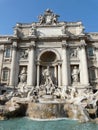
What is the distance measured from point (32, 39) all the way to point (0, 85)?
27.5ft

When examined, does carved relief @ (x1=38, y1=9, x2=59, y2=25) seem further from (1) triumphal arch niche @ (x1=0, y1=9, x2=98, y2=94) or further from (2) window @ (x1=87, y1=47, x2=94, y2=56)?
(2) window @ (x1=87, y1=47, x2=94, y2=56)

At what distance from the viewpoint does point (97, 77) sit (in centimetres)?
2423

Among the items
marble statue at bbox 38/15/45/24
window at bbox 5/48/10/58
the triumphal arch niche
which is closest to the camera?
the triumphal arch niche

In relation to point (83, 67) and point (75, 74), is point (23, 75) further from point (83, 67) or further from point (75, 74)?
point (83, 67)

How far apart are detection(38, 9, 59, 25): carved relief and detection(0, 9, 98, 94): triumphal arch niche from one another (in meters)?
0.17

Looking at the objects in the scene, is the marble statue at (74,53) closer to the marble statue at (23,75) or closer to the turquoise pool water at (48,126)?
the marble statue at (23,75)

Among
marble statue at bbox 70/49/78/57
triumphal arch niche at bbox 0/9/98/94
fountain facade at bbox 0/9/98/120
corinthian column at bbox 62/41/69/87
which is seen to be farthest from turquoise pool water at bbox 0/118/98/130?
marble statue at bbox 70/49/78/57

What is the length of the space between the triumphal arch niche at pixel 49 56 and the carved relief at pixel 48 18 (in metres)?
0.17

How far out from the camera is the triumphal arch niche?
23781 millimetres

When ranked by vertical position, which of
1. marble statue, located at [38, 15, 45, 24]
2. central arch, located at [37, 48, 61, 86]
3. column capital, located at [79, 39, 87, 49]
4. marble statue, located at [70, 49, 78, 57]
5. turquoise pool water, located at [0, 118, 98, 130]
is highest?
marble statue, located at [38, 15, 45, 24]

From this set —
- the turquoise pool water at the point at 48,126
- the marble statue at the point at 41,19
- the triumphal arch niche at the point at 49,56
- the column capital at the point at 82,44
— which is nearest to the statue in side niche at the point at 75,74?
the triumphal arch niche at the point at 49,56

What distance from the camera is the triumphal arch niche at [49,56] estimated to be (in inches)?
936

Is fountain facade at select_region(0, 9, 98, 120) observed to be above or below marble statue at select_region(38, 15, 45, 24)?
below

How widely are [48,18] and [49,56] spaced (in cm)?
672
